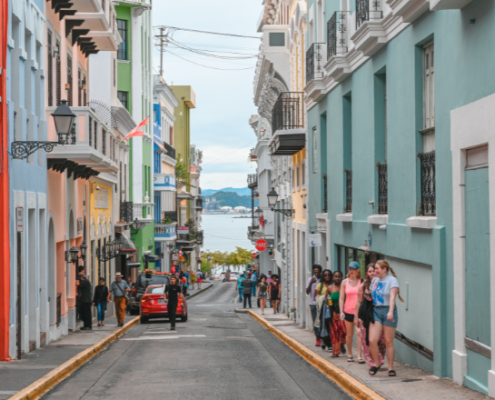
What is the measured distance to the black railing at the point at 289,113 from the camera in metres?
24.8

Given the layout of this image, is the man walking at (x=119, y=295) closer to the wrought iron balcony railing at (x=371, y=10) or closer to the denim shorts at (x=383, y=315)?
the wrought iron balcony railing at (x=371, y=10)

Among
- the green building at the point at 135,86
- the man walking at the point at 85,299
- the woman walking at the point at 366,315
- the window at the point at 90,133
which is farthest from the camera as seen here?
the green building at the point at 135,86

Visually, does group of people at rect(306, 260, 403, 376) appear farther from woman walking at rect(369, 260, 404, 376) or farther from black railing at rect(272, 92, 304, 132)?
black railing at rect(272, 92, 304, 132)

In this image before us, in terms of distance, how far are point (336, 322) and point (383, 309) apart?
3.32 m

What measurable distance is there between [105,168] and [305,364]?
1013 centimetres

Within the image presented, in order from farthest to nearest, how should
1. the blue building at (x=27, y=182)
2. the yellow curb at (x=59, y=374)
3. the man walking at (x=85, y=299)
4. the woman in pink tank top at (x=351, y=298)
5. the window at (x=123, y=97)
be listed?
the window at (x=123, y=97), the man walking at (x=85, y=299), the blue building at (x=27, y=182), the woman in pink tank top at (x=351, y=298), the yellow curb at (x=59, y=374)

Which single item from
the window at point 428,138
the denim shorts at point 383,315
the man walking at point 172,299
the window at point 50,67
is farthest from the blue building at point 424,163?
the man walking at point 172,299

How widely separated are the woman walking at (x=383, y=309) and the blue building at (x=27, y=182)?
6.19 meters

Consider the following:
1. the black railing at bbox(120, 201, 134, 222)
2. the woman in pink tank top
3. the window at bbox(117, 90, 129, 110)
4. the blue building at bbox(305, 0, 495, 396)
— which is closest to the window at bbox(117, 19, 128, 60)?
the window at bbox(117, 90, 129, 110)

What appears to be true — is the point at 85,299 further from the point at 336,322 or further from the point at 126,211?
the point at 126,211

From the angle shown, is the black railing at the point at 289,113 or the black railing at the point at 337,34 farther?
the black railing at the point at 289,113

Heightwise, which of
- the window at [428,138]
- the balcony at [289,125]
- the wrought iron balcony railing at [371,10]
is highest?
the wrought iron balcony railing at [371,10]

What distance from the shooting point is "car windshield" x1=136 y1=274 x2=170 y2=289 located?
30219 mm

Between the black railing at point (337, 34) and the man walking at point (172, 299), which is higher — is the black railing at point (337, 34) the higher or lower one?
the higher one
